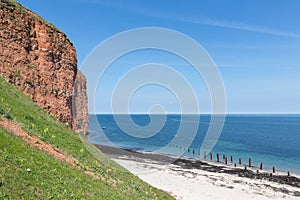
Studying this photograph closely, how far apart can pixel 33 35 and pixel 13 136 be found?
19216mm

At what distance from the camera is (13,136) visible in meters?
13.1

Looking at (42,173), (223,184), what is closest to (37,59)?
(42,173)

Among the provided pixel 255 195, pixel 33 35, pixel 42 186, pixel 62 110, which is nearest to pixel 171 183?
pixel 255 195

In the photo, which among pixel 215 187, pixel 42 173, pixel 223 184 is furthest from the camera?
pixel 223 184

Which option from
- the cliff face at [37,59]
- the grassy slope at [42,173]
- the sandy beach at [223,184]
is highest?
the cliff face at [37,59]

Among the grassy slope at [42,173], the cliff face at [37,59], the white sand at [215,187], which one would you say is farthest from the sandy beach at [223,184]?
the cliff face at [37,59]

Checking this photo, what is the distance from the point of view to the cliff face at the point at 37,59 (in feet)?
85.9

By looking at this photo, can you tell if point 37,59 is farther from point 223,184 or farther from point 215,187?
point 223,184

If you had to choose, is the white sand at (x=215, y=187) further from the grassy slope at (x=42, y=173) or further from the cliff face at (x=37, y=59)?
the grassy slope at (x=42, y=173)

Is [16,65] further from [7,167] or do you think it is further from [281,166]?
[281,166]

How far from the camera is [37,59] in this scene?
28781 millimetres

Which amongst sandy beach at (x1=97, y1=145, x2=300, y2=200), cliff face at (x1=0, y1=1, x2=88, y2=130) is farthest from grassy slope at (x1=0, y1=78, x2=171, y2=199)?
sandy beach at (x1=97, y1=145, x2=300, y2=200)

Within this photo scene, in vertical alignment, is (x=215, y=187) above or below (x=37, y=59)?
below

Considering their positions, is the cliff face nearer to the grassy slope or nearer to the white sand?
the grassy slope
